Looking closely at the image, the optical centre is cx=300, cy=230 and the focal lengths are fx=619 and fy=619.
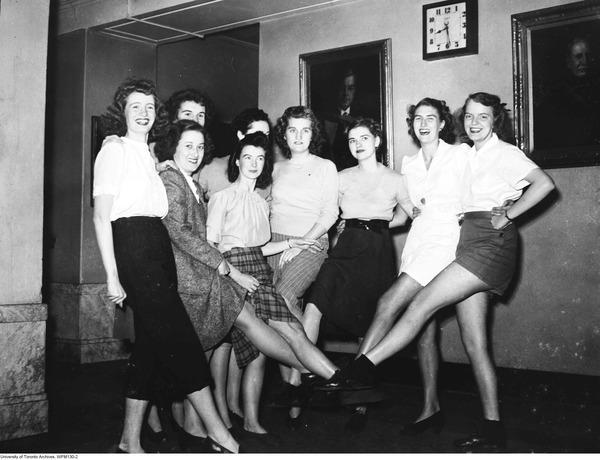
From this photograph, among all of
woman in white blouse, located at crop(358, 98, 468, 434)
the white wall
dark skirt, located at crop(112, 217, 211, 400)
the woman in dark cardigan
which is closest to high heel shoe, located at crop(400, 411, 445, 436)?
woman in white blouse, located at crop(358, 98, 468, 434)

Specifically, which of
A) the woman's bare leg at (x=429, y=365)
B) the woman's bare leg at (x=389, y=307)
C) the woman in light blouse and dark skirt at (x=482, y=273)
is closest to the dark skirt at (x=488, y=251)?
the woman in light blouse and dark skirt at (x=482, y=273)

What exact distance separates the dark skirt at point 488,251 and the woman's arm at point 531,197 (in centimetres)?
7

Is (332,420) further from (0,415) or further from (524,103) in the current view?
(524,103)

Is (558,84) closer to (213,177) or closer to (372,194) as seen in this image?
(372,194)

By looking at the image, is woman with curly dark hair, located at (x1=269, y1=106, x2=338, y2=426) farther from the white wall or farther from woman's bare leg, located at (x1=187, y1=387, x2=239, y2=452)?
the white wall

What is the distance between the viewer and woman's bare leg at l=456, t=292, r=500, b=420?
3244mm

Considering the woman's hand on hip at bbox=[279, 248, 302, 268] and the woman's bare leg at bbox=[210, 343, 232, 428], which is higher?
the woman's hand on hip at bbox=[279, 248, 302, 268]

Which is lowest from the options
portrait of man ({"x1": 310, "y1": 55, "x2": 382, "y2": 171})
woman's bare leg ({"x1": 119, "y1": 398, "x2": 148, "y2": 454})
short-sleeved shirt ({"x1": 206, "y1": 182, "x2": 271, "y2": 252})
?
woman's bare leg ({"x1": 119, "y1": 398, "x2": 148, "y2": 454})

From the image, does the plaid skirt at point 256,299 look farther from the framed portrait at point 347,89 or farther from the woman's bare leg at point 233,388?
the framed portrait at point 347,89

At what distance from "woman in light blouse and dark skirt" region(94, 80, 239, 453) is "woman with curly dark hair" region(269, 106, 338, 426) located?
899 millimetres

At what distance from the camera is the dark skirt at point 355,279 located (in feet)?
12.4

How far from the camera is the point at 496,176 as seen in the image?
3.36 metres

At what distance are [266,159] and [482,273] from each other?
4.59 ft

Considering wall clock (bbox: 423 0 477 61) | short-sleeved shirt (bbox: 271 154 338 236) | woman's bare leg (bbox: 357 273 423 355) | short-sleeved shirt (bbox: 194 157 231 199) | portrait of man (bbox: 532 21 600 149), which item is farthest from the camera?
wall clock (bbox: 423 0 477 61)
